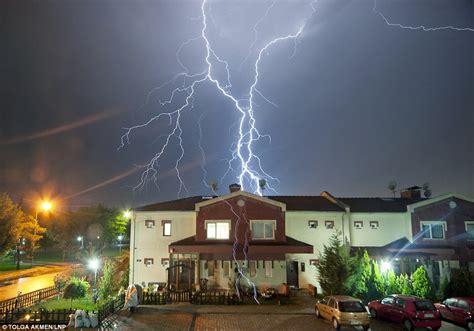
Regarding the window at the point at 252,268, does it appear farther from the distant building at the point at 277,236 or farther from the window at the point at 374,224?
the window at the point at 374,224

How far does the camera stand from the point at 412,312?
16641 mm

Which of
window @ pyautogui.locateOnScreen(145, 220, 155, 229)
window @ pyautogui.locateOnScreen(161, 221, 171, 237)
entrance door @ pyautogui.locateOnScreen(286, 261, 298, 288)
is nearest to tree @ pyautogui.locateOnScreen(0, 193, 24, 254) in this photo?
window @ pyautogui.locateOnScreen(145, 220, 155, 229)

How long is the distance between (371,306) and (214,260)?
36.9 feet

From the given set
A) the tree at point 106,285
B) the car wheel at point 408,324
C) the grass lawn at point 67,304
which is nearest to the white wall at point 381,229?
the car wheel at point 408,324

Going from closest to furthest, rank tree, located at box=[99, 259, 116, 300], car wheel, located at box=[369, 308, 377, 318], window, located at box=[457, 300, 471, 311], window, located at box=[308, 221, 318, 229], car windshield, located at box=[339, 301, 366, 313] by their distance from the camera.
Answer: car windshield, located at box=[339, 301, 366, 313] → window, located at box=[457, 300, 471, 311] → car wheel, located at box=[369, 308, 377, 318] → tree, located at box=[99, 259, 116, 300] → window, located at box=[308, 221, 318, 229]

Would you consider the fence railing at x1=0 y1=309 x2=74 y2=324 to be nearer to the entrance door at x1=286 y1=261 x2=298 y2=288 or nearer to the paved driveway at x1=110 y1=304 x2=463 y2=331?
the paved driveway at x1=110 y1=304 x2=463 y2=331

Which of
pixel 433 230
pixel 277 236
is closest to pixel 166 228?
pixel 277 236

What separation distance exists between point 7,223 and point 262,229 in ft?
102

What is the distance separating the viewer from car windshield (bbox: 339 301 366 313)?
16531 millimetres

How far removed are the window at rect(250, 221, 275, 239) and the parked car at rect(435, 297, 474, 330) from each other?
455 inches

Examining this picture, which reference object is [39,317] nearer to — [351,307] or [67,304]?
[67,304]

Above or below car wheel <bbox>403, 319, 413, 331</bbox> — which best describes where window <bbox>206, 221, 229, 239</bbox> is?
above

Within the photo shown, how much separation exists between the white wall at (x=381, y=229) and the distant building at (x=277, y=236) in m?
0.08

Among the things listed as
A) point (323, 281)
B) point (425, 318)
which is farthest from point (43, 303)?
point (425, 318)
